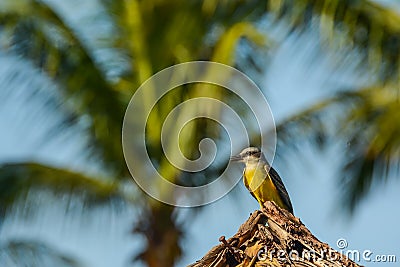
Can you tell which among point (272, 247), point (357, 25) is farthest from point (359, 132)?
point (272, 247)

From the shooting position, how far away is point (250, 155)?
9.63m

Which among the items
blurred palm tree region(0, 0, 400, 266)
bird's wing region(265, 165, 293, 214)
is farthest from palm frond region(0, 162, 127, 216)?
bird's wing region(265, 165, 293, 214)

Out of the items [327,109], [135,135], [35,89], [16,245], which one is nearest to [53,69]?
[35,89]

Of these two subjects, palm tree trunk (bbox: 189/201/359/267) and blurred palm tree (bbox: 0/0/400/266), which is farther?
blurred palm tree (bbox: 0/0/400/266)

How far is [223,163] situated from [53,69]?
1502 mm

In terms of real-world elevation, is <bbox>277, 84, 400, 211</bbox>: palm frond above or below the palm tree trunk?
above

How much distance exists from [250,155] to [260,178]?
262 millimetres

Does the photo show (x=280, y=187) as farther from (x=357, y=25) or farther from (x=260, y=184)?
(x=357, y=25)

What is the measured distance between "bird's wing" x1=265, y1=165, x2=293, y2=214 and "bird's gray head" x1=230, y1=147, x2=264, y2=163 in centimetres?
19

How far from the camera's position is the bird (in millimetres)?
9680

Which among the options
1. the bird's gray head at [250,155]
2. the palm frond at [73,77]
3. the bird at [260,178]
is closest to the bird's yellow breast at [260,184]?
the bird at [260,178]

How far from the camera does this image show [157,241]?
951 cm

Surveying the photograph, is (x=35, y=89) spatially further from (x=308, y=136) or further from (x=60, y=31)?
(x=308, y=136)

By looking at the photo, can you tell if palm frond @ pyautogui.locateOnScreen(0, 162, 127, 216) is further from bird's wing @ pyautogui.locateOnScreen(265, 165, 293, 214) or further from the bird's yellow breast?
bird's wing @ pyautogui.locateOnScreen(265, 165, 293, 214)
